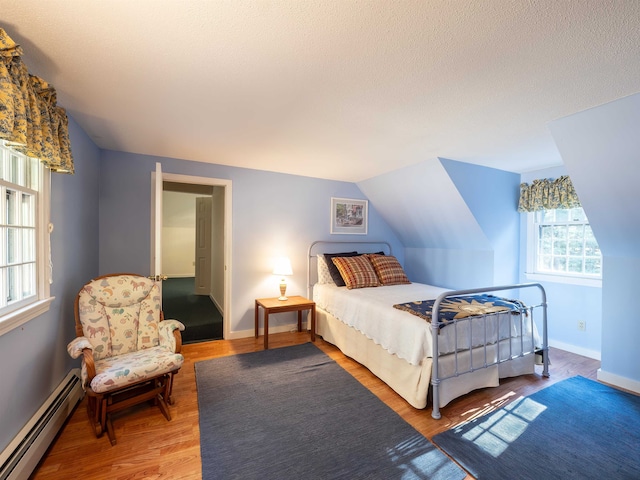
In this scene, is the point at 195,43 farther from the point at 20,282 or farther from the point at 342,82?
the point at 20,282

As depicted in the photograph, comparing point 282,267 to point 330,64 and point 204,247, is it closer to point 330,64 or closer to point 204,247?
point 330,64

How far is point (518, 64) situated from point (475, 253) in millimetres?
2845

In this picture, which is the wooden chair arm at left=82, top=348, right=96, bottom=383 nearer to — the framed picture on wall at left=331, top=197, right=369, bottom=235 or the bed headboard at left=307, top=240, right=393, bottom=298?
the bed headboard at left=307, top=240, right=393, bottom=298

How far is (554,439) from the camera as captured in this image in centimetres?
179

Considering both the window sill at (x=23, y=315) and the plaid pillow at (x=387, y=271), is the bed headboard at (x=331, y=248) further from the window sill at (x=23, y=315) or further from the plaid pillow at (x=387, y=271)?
the window sill at (x=23, y=315)

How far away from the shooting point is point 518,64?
4.86 feet

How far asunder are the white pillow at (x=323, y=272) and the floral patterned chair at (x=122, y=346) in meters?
2.00

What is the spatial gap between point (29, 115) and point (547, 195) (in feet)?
15.2

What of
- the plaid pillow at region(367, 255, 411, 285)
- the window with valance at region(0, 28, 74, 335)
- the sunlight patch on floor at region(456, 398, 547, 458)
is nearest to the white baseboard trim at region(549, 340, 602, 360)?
the sunlight patch on floor at region(456, 398, 547, 458)

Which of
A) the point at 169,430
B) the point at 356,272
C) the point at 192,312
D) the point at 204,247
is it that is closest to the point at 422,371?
the point at 356,272

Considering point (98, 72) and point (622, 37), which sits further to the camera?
point (98, 72)

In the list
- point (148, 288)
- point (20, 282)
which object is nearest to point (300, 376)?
point (148, 288)

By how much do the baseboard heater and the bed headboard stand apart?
2589 mm

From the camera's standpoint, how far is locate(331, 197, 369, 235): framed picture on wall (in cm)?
425
